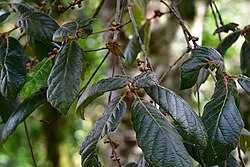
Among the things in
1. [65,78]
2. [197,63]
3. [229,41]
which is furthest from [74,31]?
[229,41]

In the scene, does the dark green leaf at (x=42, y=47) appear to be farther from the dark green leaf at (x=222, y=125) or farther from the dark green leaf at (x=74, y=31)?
the dark green leaf at (x=222, y=125)

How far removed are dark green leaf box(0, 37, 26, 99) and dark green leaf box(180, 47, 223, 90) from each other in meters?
0.24

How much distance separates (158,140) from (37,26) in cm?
31

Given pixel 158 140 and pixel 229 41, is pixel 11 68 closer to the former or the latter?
pixel 158 140

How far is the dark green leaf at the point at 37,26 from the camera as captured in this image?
701 mm

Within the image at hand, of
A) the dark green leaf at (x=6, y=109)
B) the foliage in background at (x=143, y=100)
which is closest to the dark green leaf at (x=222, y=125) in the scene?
the foliage in background at (x=143, y=100)

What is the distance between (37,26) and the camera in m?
0.70

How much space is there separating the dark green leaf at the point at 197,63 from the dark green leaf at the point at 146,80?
0.26 feet

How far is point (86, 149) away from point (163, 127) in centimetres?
9

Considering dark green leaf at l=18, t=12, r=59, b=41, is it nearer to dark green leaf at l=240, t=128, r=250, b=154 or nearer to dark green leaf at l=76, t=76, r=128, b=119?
dark green leaf at l=76, t=76, r=128, b=119

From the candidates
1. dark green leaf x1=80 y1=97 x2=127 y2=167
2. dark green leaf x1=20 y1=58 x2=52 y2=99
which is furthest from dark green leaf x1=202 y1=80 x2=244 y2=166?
dark green leaf x1=20 y1=58 x2=52 y2=99

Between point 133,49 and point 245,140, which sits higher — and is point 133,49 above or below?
above

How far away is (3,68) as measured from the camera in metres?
0.68

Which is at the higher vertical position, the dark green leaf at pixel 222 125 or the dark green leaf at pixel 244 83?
the dark green leaf at pixel 244 83
